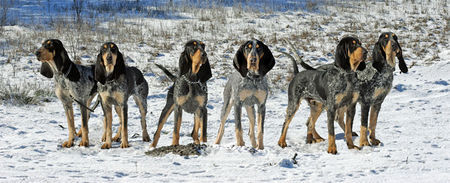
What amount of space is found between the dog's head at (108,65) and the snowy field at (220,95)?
98 centimetres

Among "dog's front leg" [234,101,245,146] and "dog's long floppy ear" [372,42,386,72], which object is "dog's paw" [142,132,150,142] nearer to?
"dog's front leg" [234,101,245,146]

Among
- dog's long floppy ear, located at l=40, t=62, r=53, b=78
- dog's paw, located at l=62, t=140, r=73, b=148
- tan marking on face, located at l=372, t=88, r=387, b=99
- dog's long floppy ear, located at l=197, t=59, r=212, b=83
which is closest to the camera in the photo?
dog's long floppy ear, located at l=197, t=59, r=212, b=83

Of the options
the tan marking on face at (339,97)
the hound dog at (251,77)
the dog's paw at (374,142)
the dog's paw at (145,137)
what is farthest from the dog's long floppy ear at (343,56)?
the dog's paw at (145,137)

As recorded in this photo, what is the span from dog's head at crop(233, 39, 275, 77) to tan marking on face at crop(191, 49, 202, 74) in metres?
0.45

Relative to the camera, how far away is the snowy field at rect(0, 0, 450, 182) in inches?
216

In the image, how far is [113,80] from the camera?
6.67 meters

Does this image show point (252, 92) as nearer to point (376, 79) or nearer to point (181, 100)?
point (181, 100)

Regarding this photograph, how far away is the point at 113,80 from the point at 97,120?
8.58ft

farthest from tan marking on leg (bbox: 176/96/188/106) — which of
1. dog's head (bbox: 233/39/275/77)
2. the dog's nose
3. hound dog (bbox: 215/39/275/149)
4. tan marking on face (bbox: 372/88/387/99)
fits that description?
tan marking on face (bbox: 372/88/387/99)

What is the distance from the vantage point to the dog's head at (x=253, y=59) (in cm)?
621

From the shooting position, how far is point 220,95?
10.8 m

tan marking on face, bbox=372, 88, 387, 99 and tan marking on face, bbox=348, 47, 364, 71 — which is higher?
tan marking on face, bbox=348, 47, 364, 71

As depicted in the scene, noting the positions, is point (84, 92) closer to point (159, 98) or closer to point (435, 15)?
point (159, 98)

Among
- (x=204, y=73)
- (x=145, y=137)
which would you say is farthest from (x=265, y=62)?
(x=145, y=137)
